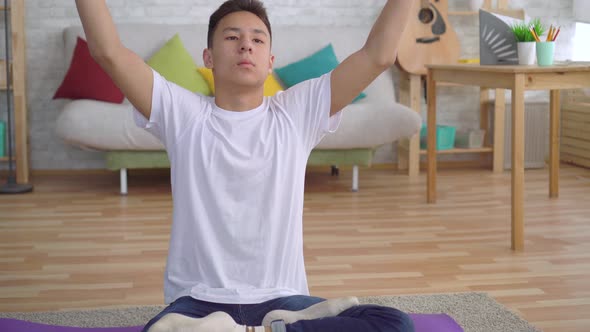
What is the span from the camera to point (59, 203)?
400 cm

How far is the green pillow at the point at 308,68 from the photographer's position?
4617 mm

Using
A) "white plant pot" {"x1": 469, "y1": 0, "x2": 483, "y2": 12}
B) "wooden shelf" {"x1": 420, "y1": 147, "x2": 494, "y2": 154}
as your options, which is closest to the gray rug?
"wooden shelf" {"x1": 420, "y1": 147, "x2": 494, "y2": 154}

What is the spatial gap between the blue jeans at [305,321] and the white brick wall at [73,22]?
3533mm

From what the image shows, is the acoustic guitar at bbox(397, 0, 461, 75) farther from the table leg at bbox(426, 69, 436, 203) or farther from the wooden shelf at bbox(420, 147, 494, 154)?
the table leg at bbox(426, 69, 436, 203)

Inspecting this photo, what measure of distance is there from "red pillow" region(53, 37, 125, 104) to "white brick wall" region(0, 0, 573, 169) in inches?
14.8

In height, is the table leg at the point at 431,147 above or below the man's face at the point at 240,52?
below

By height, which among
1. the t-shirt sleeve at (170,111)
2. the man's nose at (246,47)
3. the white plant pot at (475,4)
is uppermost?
the white plant pot at (475,4)

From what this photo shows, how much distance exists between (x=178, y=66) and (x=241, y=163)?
3007 millimetres

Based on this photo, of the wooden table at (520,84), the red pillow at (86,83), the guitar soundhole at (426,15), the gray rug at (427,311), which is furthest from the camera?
the guitar soundhole at (426,15)

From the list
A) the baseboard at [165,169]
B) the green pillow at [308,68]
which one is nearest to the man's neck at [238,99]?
the green pillow at [308,68]

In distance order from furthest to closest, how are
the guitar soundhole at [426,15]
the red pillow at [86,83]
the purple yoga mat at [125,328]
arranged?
the guitar soundhole at [426,15] → the red pillow at [86,83] → the purple yoga mat at [125,328]

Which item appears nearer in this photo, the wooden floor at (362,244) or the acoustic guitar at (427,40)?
the wooden floor at (362,244)

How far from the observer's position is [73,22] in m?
4.83

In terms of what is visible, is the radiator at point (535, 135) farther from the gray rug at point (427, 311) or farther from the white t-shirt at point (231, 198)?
the white t-shirt at point (231, 198)
